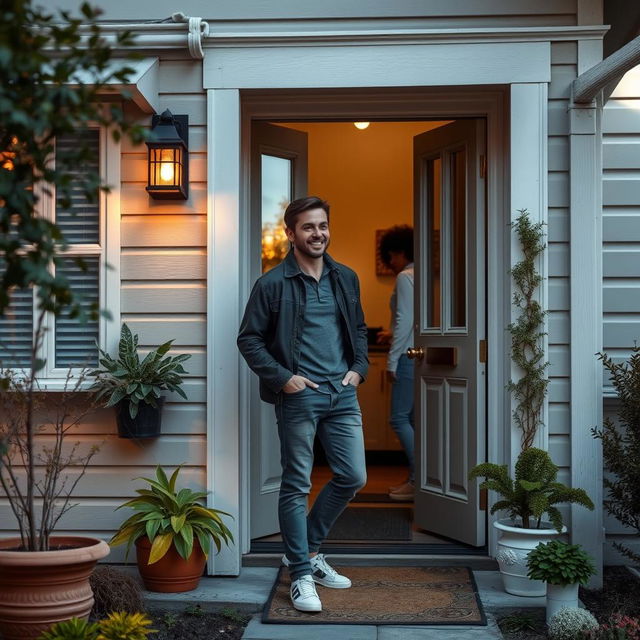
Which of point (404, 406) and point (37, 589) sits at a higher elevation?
point (404, 406)

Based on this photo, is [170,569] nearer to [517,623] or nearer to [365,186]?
[517,623]

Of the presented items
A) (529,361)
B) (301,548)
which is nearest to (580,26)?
(529,361)

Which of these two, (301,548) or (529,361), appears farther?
(529,361)

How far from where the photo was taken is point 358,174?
8688 mm

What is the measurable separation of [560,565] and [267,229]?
2.44 metres

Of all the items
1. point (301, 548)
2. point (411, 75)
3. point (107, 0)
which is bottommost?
point (301, 548)

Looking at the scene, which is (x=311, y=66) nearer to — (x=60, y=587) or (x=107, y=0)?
(x=107, y=0)

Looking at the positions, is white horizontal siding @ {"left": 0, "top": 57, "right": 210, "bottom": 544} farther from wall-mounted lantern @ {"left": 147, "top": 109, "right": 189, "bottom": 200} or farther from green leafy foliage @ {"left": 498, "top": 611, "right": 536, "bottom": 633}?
green leafy foliage @ {"left": 498, "top": 611, "right": 536, "bottom": 633}

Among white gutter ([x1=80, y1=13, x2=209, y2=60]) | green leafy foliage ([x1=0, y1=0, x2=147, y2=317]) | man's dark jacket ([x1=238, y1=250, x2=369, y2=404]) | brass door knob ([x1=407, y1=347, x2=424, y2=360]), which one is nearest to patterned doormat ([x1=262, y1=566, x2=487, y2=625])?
man's dark jacket ([x1=238, y1=250, x2=369, y2=404])

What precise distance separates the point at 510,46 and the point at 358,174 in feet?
13.5

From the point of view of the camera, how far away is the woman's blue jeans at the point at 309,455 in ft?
13.8

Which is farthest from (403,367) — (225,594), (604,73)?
(604,73)

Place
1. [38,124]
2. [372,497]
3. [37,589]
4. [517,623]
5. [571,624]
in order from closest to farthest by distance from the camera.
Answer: [38,124] → [37,589] → [571,624] → [517,623] → [372,497]

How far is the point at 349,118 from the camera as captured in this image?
4.98m
